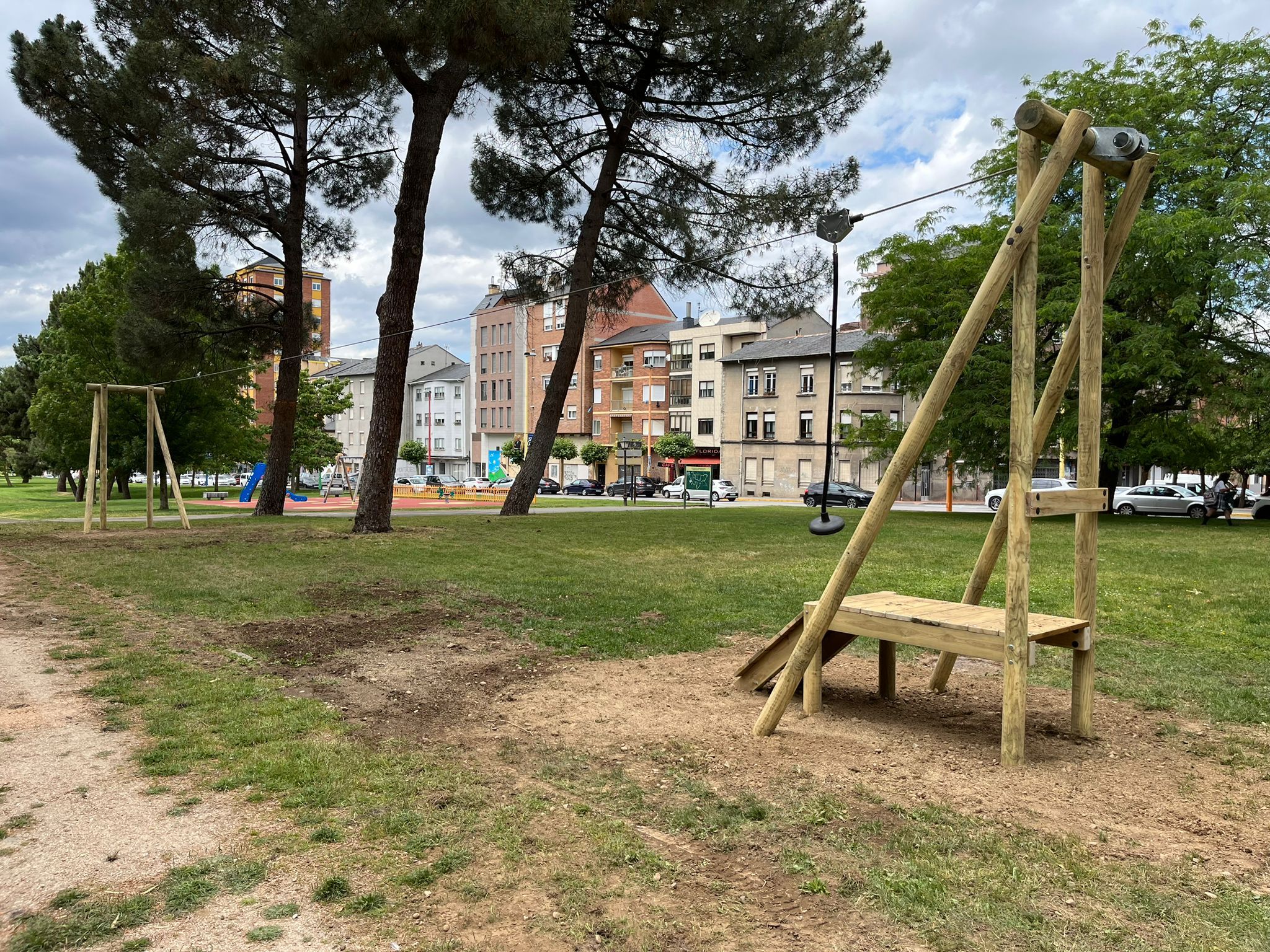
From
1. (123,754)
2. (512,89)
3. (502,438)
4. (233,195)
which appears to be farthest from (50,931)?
(502,438)

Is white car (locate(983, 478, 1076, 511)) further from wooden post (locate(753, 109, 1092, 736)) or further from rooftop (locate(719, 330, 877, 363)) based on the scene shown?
wooden post (locate(753, 109, 1092, 736))

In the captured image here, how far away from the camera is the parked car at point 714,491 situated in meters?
50.9

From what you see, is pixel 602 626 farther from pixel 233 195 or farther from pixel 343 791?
pixel 233 195

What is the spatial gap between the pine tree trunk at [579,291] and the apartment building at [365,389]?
72676 mm

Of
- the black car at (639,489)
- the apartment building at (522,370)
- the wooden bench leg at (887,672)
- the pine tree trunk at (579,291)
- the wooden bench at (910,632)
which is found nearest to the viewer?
the wooden bench at (910,632)

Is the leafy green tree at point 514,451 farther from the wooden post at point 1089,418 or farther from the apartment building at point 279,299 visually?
the wooden post at point 1089,418

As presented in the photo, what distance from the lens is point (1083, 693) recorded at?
5246 mm

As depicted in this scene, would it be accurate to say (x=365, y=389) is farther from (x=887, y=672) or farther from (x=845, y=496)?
(x=887, y=672)

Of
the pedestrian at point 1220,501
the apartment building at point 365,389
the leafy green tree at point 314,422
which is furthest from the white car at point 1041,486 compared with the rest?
the apartment building at point 365,389

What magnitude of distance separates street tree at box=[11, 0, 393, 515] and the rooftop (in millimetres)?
33632

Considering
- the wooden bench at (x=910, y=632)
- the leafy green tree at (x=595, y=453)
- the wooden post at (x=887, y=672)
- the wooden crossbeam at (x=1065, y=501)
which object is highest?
the leafy green tree at (x=595, y=453)

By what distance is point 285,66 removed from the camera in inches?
Answer: 600

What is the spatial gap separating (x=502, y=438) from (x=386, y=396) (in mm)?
67240

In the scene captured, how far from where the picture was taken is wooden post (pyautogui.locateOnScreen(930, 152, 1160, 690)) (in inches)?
210
